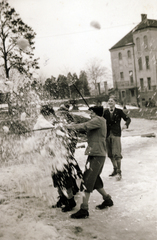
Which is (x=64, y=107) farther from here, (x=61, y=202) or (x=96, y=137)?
(x=61, y=202)

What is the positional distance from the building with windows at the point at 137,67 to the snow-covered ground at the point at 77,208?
17849mm

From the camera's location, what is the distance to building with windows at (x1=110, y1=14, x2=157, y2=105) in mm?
24209

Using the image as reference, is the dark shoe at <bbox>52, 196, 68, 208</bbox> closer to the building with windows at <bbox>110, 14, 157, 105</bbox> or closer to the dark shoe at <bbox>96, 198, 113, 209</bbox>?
the dark shoe at <bbox>96, 198, 113, 209</bbox>

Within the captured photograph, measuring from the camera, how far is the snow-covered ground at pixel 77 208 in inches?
132

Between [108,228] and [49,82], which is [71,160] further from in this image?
[49,82]

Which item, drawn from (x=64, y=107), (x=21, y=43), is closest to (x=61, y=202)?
(x=64, y=107)

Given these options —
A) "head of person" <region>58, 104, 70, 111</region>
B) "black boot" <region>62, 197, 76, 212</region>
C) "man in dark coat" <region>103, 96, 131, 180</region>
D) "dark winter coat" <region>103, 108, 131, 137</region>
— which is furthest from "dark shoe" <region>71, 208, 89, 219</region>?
"dark winter coat" <region>103, 108, 131, 137</region>

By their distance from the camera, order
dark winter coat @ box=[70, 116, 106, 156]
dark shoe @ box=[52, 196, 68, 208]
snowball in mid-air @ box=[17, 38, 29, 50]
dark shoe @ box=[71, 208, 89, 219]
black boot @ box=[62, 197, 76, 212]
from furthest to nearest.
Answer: snowball in mid-air @ box=[17, 38, 29, 50] → dark shoe @ box=[52, 196, 68, 208] → black boot @ box=[62, 197, 76, 212] → dark winter coat @ box=[70, 116, 106, 156] → dark shoe @ box=[71, 208, 89, 219]

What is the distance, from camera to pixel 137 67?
31.3 metres

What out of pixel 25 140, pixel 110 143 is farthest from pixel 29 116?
pixel 110 143

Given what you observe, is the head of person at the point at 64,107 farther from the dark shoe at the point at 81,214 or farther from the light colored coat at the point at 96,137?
the dark shoe at the point at 81,214

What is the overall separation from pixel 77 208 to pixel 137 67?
2871 cm

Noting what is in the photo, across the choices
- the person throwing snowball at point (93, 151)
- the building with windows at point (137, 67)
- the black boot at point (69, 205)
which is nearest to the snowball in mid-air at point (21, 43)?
the person throwing snowball at point (93, 151)

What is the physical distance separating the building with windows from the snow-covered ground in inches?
703
